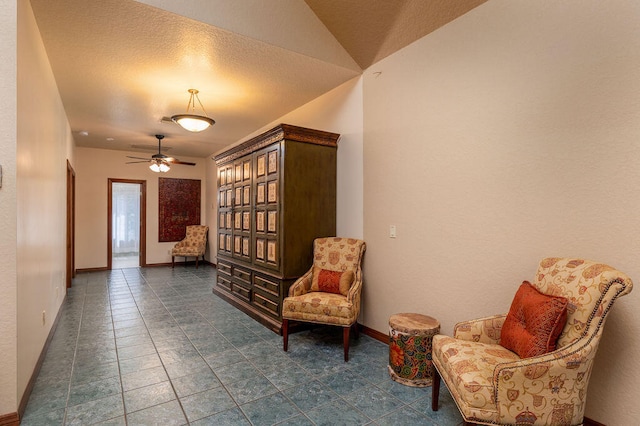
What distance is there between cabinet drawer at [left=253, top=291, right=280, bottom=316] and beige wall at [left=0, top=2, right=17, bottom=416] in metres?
2.20

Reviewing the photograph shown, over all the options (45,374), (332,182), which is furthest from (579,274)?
(45,374)

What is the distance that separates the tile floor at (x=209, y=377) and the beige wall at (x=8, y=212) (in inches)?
13.8

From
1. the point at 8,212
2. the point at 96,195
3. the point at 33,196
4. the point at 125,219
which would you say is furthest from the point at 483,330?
the point at 125,219

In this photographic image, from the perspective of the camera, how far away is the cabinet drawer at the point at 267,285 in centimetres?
371

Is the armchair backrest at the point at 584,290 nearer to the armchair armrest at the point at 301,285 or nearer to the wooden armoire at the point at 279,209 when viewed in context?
the armchair armrest at the point at 301,285

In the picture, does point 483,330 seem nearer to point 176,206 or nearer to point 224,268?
point 224,268

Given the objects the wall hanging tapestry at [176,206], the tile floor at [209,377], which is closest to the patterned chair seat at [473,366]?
the tile floor at [209,377]

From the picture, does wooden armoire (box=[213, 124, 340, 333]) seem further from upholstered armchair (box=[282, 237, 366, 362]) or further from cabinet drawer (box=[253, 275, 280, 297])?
upholstered armchair (box=[282, 237, 366, 362])

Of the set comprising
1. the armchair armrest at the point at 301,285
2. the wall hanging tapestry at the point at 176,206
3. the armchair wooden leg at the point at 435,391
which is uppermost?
the wall hanging tapestry at the point at 176,206

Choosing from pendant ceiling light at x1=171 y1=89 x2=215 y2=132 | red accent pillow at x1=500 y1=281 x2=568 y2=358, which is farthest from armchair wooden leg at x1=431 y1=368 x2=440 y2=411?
pendant ceiling light at x1=171 y1=89 x2=215 y2=132

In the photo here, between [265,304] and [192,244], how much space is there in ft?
16.3

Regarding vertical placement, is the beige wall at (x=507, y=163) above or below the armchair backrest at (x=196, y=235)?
above

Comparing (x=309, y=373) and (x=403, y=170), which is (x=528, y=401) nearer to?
(x=309, y=373)

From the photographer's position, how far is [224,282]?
5.12m
